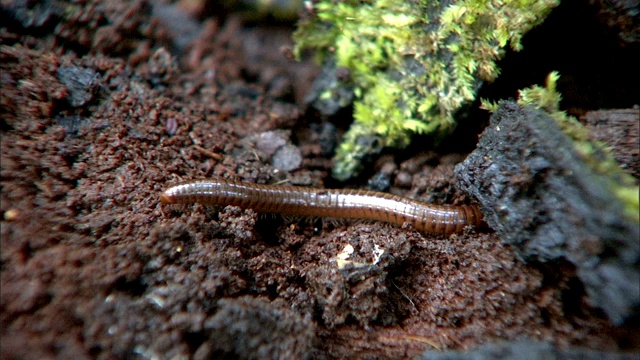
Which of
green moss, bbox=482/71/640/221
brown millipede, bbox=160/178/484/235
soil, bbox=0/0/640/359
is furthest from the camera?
brown millipede, bbox=160/178/484/235

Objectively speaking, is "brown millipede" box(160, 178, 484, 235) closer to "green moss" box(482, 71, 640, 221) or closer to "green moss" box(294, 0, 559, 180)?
"green moss" box(294, 0, 559, 180)

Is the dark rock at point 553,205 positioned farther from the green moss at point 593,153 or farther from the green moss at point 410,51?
the green moss at point 410,51

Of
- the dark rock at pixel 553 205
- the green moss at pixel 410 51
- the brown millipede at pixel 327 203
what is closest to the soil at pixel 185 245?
the brown millipede at pixel 327 203

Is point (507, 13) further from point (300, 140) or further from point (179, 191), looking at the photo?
point (179, 191)

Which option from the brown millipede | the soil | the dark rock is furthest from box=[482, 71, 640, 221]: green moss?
the brown millipede

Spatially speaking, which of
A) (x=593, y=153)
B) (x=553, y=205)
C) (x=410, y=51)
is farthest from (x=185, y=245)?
(x=593, y=153)

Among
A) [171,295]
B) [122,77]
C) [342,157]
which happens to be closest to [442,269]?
[342,157]

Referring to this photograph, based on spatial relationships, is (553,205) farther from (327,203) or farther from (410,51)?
(410,51)
